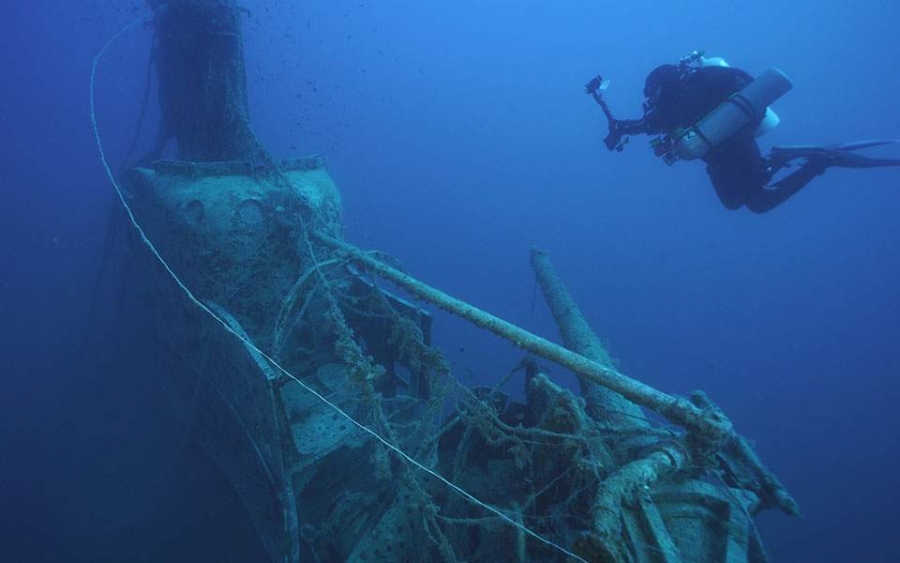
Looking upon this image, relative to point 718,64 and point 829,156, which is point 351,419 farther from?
point 829,156

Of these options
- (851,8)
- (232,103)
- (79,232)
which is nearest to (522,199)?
(79,232)

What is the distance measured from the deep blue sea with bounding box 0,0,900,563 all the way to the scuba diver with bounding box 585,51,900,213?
10.7 ft

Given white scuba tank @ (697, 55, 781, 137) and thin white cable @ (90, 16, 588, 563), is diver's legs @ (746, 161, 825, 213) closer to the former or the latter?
white scuba tank @ (697, 55, 781, 137)

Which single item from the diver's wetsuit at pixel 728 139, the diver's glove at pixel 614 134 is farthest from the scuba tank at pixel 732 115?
the diver's glove at pixel 614 134

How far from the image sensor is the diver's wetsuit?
5676mm

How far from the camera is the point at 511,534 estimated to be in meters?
2.53

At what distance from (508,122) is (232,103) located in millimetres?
89853

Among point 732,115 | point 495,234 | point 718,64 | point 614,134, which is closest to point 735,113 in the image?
point 732,115

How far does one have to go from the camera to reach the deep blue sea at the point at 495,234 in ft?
26.7

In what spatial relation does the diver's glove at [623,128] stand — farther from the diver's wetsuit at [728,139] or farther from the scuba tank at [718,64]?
the scuba tank at [718,64]

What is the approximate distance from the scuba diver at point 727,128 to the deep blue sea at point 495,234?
3273 millimetres

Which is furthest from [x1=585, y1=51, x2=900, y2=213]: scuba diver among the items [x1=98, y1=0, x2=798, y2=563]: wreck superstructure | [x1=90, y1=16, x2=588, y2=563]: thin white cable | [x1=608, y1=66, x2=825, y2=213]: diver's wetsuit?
[x1=90, y1=16, x2=588, y2=563]: thin white cable

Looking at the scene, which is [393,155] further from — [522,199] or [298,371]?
[298,371]

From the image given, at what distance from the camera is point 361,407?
4.39 metres
